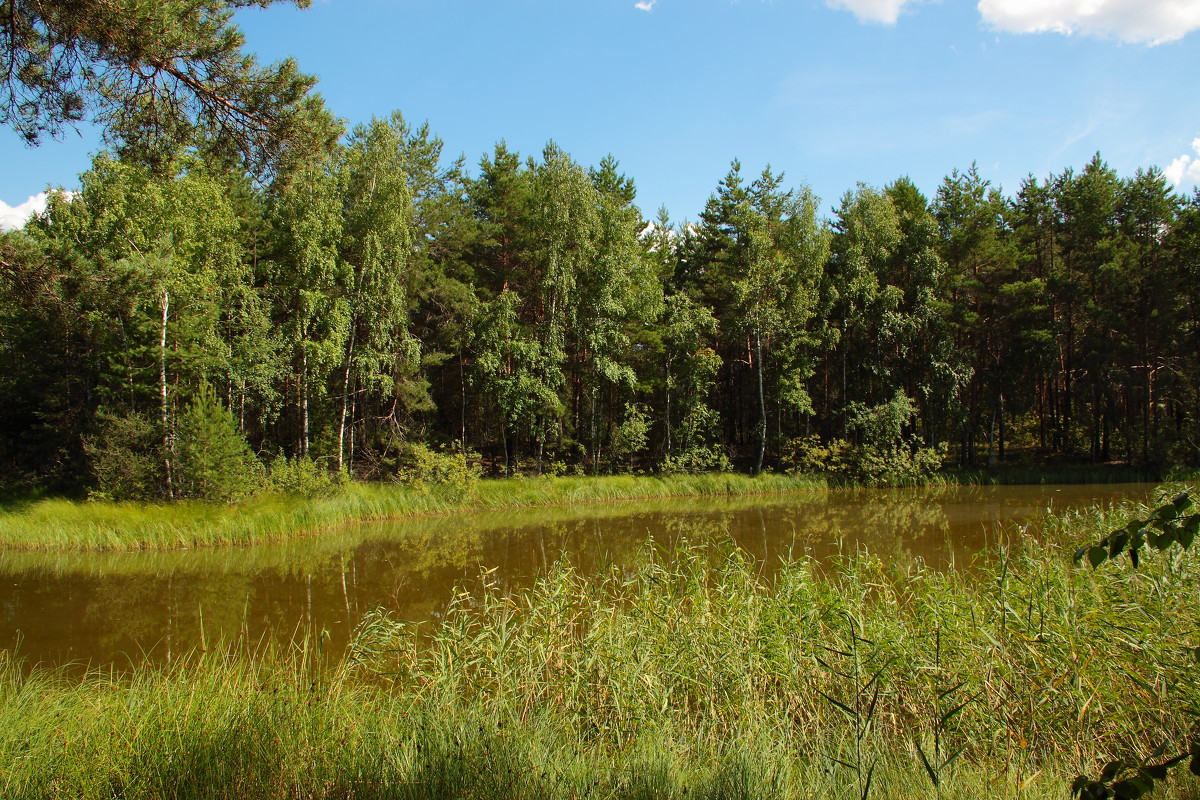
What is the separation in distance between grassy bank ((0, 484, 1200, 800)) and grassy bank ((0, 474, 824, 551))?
28.7ft

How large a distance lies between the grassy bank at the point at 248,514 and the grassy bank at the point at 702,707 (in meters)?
8.76

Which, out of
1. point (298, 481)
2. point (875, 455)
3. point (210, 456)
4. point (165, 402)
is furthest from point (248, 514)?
point (875, 455)

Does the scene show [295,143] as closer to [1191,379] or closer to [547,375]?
[547,375]

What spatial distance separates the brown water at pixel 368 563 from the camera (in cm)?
809

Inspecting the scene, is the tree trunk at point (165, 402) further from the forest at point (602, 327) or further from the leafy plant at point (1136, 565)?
the leafy plant at point (1136, 565)

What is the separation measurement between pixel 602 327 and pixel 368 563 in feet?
44.1

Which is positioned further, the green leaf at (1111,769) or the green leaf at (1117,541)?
the green leaf at (1117,541)

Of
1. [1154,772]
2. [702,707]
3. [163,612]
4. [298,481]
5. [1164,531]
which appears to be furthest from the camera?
[298,481]

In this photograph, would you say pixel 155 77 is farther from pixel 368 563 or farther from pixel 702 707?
pixel 368 563

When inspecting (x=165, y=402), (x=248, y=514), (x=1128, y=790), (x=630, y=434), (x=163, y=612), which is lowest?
(x=163, y=612)

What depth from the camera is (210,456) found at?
1480cm

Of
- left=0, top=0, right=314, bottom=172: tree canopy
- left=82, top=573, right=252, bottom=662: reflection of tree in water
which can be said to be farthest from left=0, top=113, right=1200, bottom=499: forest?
left=0, top=0, right=314, bottom=172: tree canopy

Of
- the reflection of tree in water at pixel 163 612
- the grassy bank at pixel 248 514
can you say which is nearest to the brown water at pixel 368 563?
the reflection of tree in water at pixel 163 612

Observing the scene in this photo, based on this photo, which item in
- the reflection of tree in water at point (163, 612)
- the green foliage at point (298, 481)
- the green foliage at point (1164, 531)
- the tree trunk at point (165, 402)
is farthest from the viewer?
the green foliage at point (298, 481)
